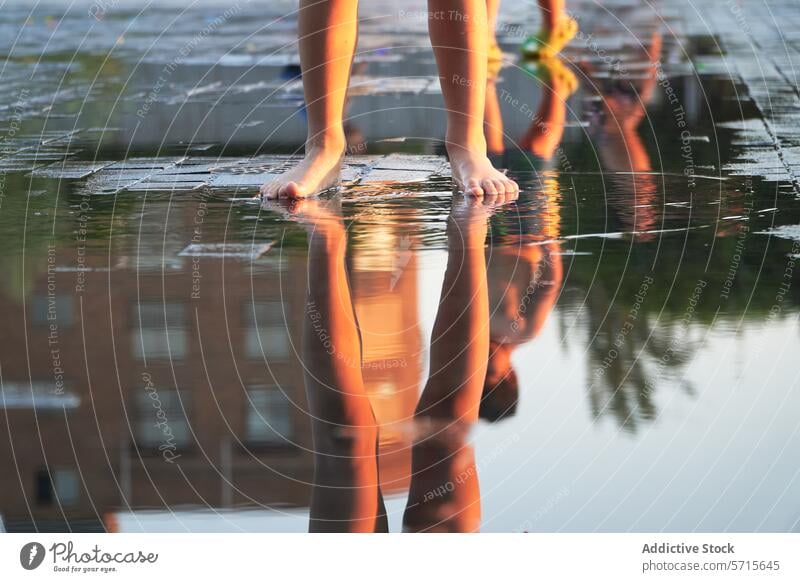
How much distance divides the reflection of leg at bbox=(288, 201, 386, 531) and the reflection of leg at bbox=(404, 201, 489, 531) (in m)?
0.07

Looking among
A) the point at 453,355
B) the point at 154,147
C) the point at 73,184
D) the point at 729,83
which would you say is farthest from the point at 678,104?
the point at 453,355

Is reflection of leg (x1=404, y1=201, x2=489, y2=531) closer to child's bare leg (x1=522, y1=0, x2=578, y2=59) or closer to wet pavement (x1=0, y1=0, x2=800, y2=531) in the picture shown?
wet pavement (x1=0, y1=0, x2=800, y2=531)

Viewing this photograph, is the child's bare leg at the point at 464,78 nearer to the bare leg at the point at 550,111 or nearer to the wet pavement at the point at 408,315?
the wet pavement at the point at 408,315

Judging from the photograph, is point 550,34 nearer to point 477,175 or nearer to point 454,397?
point 477,175

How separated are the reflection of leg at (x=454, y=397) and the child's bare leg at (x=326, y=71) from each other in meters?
0.66

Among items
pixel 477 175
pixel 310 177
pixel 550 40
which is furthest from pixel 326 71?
pixel 550 40

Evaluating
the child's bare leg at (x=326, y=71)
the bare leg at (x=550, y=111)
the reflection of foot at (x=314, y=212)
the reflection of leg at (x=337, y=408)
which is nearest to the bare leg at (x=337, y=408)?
the reflection of leg at (x=337, y=408)

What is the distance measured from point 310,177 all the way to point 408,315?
1053 millimetres

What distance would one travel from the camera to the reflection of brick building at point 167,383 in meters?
2.00

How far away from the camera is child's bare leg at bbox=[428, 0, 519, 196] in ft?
11.8

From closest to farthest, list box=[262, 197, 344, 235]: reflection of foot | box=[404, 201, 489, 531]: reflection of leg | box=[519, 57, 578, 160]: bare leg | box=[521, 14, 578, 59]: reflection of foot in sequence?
1. box=[404, 201, 489, 531]: reflection of leg
2. box=[262, 197, 344, 235]: reflection of foot
3. box=[519, 57, 578, 160]: bare leg
4. box=[521, 14, 578, 59]: reflection of foot

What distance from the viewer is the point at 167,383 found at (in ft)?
7.66

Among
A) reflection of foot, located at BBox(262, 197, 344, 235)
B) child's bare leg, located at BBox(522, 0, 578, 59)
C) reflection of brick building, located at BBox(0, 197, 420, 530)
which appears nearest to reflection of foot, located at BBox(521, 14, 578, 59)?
child's bare leg, located at BBox(522, 0, 578, 59)

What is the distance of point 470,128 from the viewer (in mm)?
3701
